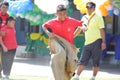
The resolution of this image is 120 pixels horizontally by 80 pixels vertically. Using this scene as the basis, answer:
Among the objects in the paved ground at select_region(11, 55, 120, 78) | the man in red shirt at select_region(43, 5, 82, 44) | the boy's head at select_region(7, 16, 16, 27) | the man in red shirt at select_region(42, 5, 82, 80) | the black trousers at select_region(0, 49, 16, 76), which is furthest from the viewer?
the paved ground at select_region(11, 55, 120, 78)

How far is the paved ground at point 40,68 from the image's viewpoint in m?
12.5

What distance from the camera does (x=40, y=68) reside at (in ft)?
45.1

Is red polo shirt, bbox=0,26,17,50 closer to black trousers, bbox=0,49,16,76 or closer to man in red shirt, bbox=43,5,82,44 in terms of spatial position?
black trousers, bbox=0,49,16,76

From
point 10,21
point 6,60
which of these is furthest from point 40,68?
point 10,21

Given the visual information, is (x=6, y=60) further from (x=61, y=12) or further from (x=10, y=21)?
(x=61, y=12)

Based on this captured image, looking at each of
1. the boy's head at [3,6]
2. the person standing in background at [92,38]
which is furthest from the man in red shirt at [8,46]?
the person standing in background at [92,38]

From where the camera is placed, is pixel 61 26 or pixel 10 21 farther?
pixel 10 21

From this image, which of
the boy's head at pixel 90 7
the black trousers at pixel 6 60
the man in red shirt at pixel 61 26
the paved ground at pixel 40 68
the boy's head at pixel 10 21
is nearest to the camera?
the man in red shirt at pixel 61 26

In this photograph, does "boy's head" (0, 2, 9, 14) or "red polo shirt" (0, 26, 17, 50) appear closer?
"boy's head" (0, 2, 9, 14)

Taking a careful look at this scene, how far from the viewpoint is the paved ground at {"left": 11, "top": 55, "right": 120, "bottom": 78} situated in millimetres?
12504

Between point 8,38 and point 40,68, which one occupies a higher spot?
point 8,38

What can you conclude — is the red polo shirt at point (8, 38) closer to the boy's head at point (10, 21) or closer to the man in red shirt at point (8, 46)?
the man in red shirt at point (8, 46)

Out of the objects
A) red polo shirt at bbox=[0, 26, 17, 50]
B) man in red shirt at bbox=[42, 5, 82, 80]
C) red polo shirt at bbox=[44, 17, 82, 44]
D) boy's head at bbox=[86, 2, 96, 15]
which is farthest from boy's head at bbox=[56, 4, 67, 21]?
red polo shirt at bbox=[0, 26, 17, 50]

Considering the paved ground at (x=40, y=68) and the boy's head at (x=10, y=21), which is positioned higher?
the boy's head at (x=10, y=21)
